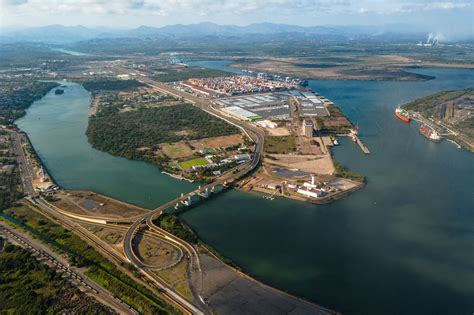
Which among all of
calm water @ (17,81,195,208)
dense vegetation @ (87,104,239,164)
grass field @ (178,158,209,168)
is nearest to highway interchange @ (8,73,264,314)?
calm water @ (17,81,195,208)

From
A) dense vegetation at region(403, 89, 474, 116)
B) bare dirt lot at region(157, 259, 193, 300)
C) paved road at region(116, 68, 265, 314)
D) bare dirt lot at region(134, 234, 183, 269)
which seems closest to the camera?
paved road at region(116, 68, 265, 314)

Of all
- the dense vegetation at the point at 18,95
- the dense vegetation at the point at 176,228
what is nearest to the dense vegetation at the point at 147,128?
the dense vegetation at the point at 176,228

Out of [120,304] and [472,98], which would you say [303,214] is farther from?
[472,98]

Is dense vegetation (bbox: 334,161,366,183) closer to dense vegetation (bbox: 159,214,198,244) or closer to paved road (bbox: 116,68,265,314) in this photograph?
paved road (bbox: 116,68,265,314)

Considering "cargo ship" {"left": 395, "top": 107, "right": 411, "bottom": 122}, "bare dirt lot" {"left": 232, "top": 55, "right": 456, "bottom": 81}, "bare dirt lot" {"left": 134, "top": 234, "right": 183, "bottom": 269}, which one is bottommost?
"bare dirt lot" {"left": 134, "top": 234, "right": 183, "bottom": 269}

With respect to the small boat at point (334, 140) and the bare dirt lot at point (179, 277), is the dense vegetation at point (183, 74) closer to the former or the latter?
the small boat at point (334, 140)

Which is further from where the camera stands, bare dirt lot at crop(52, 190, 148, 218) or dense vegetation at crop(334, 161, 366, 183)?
dense vegetation at crop(334, 161, 366, 183)

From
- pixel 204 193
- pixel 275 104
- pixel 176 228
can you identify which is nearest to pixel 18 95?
pixel 275 104

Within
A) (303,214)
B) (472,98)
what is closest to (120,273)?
(303,214)
